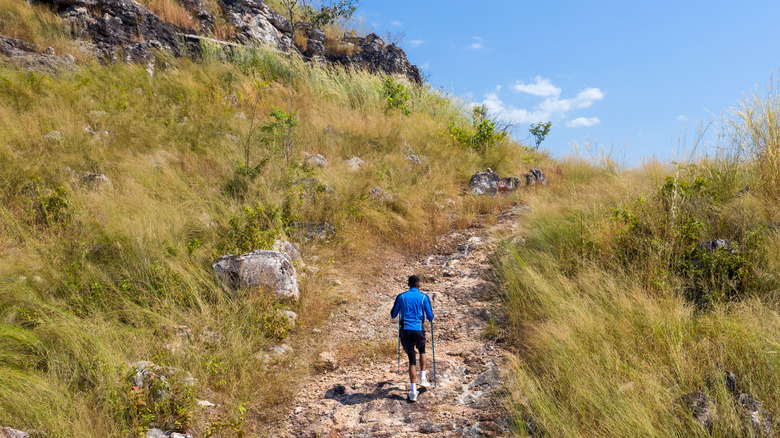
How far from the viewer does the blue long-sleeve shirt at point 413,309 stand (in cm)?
391

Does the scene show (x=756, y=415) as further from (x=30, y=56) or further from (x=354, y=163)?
(x=30, y=56)

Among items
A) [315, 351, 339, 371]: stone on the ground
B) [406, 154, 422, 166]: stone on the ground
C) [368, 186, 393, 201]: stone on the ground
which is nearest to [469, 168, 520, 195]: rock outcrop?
[406, 154, 422, 166]: stone on the ground

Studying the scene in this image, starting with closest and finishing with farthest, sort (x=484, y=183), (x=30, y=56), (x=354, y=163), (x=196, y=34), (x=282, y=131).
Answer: (x=282, y=131) < (x=354, y=163) < (x=484, y=183) < (x=30, y=56) < (x=196, y=34)

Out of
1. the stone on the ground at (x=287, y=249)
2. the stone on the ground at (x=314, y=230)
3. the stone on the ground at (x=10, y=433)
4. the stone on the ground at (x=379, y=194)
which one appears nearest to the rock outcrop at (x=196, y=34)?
the stone on the ground at (x=379, y=194)

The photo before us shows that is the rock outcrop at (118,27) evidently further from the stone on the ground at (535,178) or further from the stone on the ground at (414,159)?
the stone on the ground at (535,178)

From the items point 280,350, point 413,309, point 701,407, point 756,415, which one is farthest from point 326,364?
point 756,415

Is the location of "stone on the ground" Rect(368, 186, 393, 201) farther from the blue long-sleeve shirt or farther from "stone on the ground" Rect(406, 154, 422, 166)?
the blue long-sleeve shirt

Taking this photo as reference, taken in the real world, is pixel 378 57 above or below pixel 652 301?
above

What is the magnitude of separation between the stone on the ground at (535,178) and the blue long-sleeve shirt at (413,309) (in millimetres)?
6515

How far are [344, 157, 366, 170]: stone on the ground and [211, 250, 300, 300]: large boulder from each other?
3.72 metres

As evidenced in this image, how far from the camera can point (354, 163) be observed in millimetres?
8242

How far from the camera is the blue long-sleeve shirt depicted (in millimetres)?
3911

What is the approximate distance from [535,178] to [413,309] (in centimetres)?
688

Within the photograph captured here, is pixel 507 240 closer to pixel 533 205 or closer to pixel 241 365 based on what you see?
pixel 533 205
